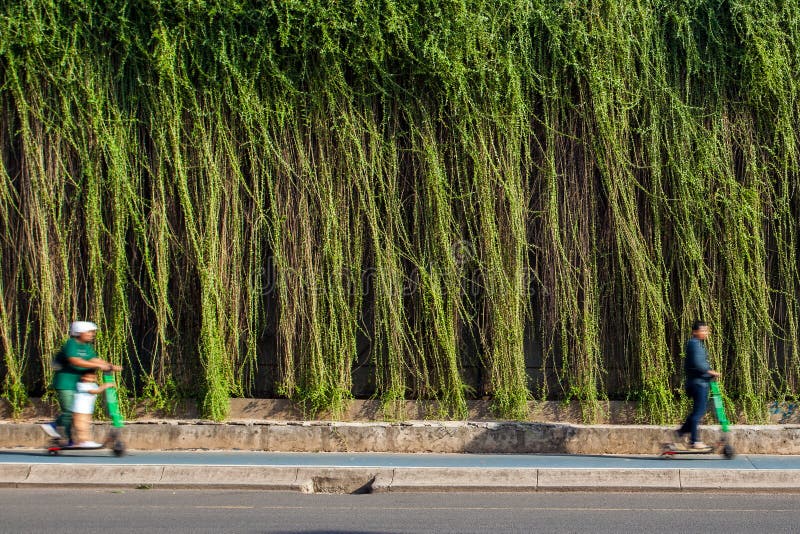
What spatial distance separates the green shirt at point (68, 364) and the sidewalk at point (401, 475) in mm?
799

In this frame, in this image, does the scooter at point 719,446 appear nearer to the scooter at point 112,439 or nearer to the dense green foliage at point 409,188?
the dense green foliage at point 409,188

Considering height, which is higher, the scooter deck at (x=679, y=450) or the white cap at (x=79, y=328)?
the white cap at (x=79, y=328)

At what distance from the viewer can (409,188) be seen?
10930 millimetres

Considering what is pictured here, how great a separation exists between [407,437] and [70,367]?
3.75 m

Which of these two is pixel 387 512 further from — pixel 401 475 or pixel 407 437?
pixel 407 437

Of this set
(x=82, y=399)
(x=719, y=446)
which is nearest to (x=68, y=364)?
(x=82, y=399)

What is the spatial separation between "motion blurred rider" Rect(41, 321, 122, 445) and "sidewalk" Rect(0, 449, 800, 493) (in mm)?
377

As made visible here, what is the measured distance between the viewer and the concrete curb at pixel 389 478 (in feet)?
27.6

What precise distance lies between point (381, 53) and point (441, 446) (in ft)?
15.2

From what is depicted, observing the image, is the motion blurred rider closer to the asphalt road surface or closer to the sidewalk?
the sidewalk

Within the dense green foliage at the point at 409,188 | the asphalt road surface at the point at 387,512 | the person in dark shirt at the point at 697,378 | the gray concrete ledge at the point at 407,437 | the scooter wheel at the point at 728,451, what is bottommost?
the asphalt road surface at the point at 387,512

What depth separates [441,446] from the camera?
33.3 feet

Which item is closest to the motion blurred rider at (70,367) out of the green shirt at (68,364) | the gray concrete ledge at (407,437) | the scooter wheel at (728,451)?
the green shirt at (68,364)

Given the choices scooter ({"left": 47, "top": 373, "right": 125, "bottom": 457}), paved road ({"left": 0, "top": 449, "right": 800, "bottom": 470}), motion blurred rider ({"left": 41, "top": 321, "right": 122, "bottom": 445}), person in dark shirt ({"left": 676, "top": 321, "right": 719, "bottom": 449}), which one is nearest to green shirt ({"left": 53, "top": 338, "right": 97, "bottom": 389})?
motion blurred rider ({"left": 41, "top": 321, "right": 122, "bottom": 445})
